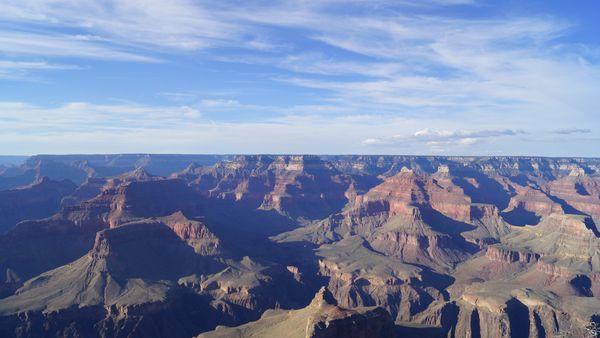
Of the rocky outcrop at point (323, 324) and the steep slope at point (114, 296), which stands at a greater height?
the rocky outcrop at point (323, 324)

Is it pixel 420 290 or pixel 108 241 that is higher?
pixel 108 241

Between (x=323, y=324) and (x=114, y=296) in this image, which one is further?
(x=114, y=296)

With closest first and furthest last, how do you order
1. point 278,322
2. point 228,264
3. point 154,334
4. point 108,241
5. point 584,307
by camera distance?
point 278,322, point 154,334, point 584,307, point 108,241, point 228,264

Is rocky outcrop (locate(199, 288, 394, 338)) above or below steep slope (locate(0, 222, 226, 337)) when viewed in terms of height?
above

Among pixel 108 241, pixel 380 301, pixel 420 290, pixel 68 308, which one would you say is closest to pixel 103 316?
pixel 68 308

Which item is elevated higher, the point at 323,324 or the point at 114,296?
the point at 323,324

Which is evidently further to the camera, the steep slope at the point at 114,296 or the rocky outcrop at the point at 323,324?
the steep slope at the point at 114,296

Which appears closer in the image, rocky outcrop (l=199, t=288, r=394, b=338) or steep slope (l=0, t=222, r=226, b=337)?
rocky outcrop (l=199, t=288, r=394, b=338)

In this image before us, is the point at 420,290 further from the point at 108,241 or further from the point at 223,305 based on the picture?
the point at 108,241

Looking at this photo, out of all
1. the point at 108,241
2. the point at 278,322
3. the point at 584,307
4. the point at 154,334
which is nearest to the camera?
the point at 278,322

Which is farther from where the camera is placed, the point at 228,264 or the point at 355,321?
the point at 228,264
